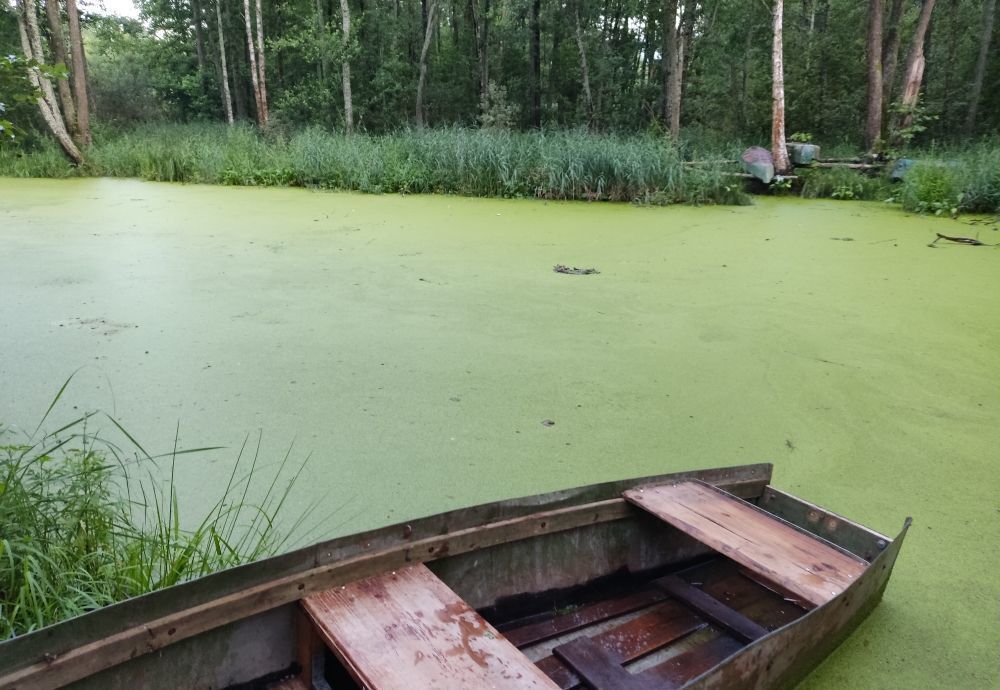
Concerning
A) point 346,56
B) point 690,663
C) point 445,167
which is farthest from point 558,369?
point 346,56

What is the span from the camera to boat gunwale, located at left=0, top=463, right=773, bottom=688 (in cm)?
79

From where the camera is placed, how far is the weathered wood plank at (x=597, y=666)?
1051 mm

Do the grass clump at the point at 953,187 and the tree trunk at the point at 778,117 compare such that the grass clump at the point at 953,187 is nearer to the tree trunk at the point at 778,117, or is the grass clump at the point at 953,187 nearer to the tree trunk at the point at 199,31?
the tree trunk at the point at 778,117

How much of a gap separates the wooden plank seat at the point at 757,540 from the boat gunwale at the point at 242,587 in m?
0.10

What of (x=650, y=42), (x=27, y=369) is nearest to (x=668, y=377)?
(x=27, y=369)

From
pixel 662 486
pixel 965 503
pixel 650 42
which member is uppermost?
pixel 650 42

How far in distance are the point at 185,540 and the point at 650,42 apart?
13.1 m

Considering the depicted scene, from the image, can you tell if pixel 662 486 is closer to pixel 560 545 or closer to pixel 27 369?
pixel 560 545

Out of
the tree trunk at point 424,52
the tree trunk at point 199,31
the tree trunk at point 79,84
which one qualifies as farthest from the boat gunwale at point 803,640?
the tree trunk at point 199,31

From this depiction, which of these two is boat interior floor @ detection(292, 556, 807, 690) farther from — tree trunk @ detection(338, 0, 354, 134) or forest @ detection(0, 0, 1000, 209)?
tree trunk @ detection(338, 0, 354, 134)

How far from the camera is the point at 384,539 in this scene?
1.06 metres

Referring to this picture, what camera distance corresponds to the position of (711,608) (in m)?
1.24

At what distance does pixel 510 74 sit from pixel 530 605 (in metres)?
12.5

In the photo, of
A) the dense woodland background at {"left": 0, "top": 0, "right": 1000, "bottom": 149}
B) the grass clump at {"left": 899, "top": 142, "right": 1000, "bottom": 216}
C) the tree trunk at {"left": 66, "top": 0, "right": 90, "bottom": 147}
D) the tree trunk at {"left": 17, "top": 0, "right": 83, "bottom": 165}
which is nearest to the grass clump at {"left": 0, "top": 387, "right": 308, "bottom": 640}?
the grass clump at {"left": 899, "top": 142, "right": 1000, "bottom": 216}
